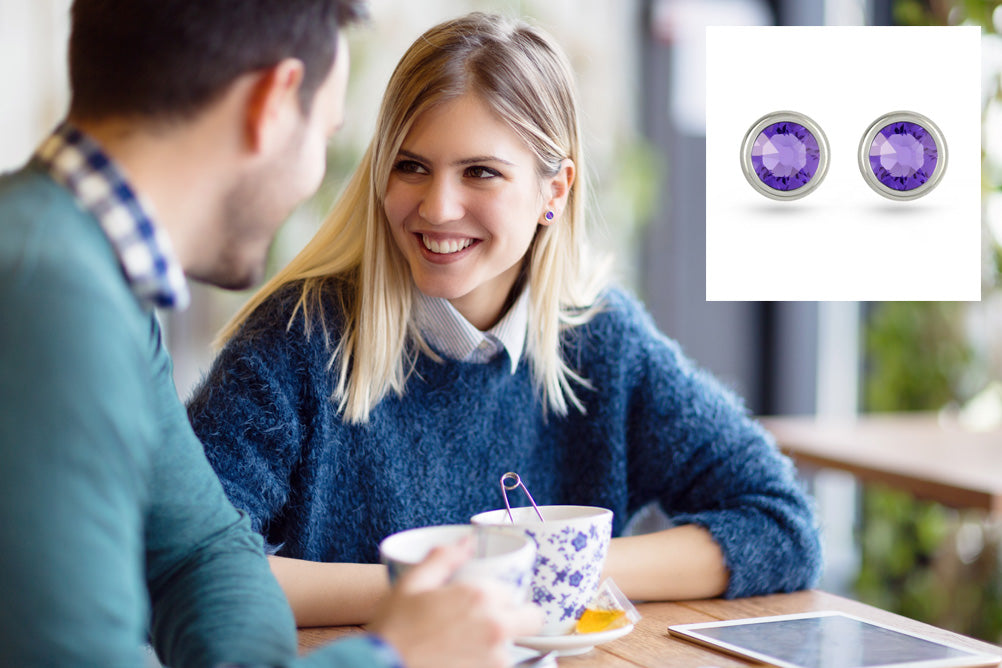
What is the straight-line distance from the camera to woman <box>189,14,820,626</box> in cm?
119

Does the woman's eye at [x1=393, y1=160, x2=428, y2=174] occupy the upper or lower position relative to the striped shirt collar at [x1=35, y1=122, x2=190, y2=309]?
upper

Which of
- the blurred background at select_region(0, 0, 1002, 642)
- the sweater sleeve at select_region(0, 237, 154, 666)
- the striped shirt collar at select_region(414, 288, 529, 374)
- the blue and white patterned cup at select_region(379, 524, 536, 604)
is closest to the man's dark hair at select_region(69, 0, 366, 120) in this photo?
the sweater sleeve at select_region(0, 237, 154, 666)

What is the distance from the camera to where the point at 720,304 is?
13.6 ft

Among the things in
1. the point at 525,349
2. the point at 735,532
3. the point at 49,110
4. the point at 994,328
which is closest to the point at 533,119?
the point at 525,349

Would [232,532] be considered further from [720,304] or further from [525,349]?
[720,304]

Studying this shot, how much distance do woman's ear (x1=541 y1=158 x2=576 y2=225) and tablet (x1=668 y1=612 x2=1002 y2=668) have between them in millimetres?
575

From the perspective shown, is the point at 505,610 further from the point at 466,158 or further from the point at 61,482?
the point at 466,158

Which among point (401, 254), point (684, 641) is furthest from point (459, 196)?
point (684, 641)

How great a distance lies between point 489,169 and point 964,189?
523 mm

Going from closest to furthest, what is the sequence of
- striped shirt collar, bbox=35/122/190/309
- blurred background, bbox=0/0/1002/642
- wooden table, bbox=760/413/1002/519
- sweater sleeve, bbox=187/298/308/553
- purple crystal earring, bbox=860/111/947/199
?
striped shirt collar, bbox=35/122/190/309 < purple crystal earring, bbox=860/111/947/199 < sweater sleeve, bbox=187/298/308/553 < wooden table, bbox=760/413/1002/519 < blurred background, bbox=0/0/1002/642

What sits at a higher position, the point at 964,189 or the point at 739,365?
the point at 964,189

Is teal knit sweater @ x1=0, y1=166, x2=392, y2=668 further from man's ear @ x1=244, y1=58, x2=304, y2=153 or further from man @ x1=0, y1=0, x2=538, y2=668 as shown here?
man's ear @ x1=244, y1=58, x2=304, y2=153

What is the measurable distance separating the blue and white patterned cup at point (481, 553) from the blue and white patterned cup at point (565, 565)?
3.0 inches

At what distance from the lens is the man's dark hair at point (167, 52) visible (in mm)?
717
